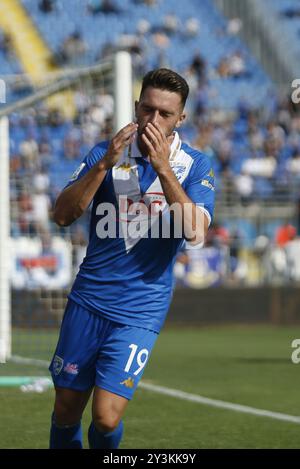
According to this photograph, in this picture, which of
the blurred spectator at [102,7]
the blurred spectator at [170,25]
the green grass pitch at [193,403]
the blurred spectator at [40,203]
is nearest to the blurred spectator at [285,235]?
the green grass pitch at [193,403]

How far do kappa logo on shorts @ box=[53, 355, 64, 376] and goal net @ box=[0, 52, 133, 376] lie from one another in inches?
212

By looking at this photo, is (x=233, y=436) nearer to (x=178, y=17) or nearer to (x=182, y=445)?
(x=182, y=445)

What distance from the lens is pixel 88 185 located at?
17.2 feet

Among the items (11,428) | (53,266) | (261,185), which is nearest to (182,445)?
(11,428)

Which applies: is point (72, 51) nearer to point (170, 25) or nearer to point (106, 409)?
point (170, 25)

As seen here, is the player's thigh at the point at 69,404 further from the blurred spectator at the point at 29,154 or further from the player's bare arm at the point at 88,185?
the blurred spectator at the point at 29,154

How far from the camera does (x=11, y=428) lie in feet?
26.1

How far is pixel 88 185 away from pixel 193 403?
4.73m

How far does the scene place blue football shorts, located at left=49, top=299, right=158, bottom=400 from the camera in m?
5.43

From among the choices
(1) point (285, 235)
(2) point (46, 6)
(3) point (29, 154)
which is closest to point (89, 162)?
(3) point (29, 154)

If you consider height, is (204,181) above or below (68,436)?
above

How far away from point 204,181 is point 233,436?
278cm

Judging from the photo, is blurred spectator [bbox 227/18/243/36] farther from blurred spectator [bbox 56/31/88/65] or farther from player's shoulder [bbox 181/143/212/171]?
player's shoulder [bbox 181/143/212/171]

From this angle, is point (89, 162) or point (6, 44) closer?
point (89, 162)
